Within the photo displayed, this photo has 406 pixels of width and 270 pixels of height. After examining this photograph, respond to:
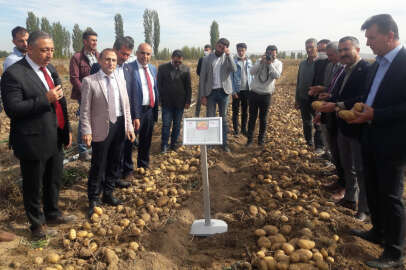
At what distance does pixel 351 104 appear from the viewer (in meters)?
3.21

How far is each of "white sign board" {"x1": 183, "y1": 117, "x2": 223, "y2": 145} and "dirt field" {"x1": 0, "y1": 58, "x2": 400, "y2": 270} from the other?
41.5 inches

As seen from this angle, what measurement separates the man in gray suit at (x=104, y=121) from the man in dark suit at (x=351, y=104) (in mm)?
2469

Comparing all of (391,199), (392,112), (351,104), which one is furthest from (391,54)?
(391,199)

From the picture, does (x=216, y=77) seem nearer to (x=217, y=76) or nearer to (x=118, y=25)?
(x=217, y=76)

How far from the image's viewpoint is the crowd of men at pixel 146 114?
2.46 meters

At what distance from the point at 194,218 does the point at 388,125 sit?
7.67ft

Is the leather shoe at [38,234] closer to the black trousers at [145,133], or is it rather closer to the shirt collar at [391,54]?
the black trousers at [145,133]

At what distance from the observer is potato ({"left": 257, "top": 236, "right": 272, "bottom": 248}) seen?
2.77 m

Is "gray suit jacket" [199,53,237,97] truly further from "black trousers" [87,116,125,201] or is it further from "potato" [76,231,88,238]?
"potato" [76,231,88,238]

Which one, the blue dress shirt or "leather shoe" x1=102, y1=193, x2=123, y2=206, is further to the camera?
"leather shoe" x1=102, y1=193, x2=123, y2=206

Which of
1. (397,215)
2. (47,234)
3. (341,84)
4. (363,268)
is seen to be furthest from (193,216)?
(341,84)

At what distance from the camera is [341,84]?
11.5ft

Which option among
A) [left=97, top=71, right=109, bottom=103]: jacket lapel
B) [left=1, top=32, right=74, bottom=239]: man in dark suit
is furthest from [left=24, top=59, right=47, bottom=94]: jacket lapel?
[left=97, top=71, right=109, bottom=103]: jacket lapel

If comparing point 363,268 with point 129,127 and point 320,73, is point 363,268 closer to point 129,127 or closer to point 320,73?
point 129,127
